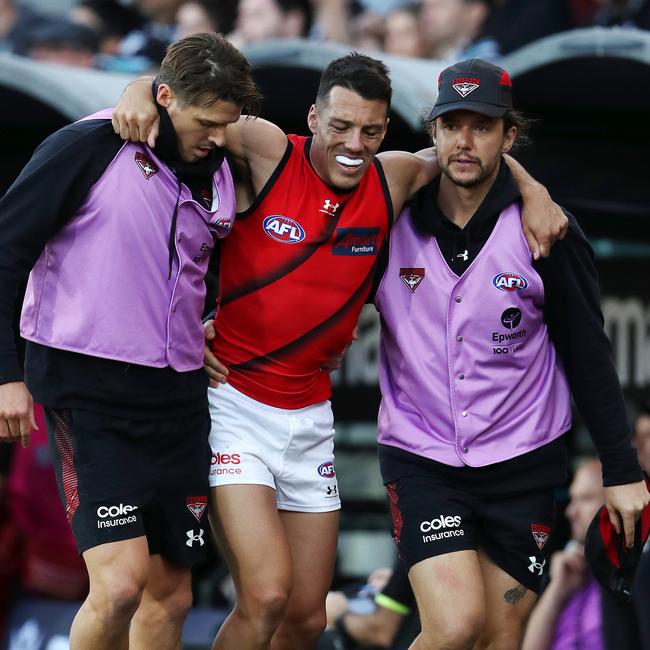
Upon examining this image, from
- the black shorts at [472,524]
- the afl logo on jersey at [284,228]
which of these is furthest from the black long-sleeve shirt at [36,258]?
the black shorts at [472,524]

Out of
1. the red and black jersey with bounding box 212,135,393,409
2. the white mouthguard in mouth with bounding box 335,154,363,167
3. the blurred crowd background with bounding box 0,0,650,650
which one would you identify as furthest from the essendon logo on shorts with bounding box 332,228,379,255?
the blurred crowd background with bounding box 0,0,650,650

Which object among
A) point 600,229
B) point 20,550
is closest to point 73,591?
point 20,550

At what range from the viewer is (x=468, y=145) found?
5.25m

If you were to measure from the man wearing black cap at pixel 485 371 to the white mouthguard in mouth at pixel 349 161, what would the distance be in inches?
13.0

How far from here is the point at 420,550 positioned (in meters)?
5.22

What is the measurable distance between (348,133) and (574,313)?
40.1 inches

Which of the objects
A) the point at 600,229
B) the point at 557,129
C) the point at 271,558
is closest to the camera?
the point at 271,558

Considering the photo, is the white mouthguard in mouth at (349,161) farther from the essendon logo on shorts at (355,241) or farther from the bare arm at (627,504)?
the bare arm at (627,504)

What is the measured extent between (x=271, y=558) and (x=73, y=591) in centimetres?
387

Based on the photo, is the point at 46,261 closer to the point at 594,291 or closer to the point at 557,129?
the point at 594,291

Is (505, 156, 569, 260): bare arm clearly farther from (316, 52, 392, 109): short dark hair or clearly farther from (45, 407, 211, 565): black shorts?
(45, 407, 211, 565): black shorts

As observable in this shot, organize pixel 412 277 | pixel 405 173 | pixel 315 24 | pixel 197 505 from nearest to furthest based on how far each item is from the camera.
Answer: pixel 197 505 < pixel 412 277 < pixel 405 173 < pixel 315 24

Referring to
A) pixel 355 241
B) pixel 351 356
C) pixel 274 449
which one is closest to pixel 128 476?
pixel 274 449

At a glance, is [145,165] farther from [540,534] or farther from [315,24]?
[315,24]
